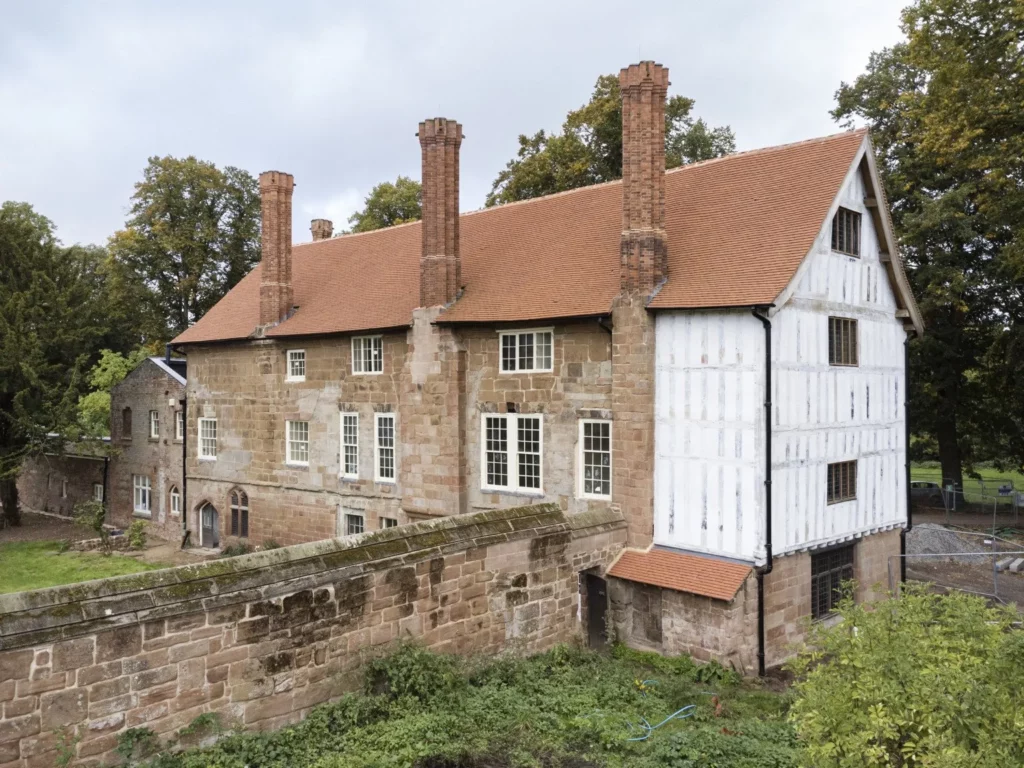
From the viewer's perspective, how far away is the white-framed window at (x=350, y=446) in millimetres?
21781

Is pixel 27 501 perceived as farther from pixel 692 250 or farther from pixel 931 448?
pixel 931 448

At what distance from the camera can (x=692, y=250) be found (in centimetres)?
1622

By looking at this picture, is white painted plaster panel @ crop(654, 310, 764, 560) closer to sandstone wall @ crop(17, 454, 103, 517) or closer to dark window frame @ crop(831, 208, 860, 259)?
dark window frame @ crop(831, 208, 860, 259)

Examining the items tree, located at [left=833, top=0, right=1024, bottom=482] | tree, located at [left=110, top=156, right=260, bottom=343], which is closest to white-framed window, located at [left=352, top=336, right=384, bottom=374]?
tree, located at [left=833, top=0, right=1024, bottom=482]

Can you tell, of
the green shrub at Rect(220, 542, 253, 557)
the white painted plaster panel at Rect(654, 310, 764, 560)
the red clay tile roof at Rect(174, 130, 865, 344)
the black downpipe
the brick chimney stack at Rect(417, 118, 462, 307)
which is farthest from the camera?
the black downpipe

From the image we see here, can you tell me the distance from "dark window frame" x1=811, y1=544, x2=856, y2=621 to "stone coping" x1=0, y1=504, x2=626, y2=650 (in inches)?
278

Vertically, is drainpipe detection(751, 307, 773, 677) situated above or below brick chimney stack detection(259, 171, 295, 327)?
below

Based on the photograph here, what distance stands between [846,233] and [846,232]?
Result: 0.02 meters

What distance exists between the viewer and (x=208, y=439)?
1048 inches

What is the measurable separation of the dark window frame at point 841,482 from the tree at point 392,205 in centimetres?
2759

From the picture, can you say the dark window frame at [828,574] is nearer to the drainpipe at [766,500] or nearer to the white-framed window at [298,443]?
the drainpipe at [766,500]

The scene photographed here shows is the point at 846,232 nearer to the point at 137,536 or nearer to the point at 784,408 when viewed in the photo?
the point at 784,408

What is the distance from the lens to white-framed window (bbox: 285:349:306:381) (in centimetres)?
2336

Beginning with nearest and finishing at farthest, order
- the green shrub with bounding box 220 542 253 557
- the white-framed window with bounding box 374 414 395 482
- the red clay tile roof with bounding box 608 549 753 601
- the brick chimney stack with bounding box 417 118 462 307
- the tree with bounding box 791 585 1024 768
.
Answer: the tree with bounding box 791 585 1024 768 < the red clay tile roof with bounding box 608 549 753 601 < the brick chimney stack with bounding box 417 118 462 307 < the white-framed window with bounding box 374 414 395 482 < the green shrub with bounding box 220 542 253 557
